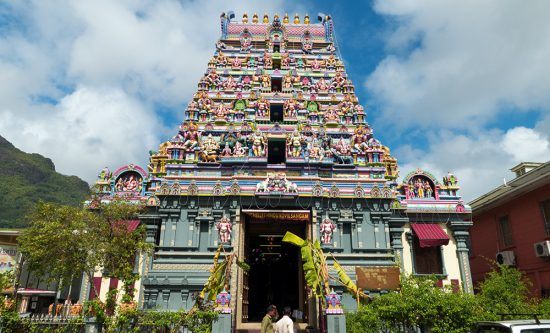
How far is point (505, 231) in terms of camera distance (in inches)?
901

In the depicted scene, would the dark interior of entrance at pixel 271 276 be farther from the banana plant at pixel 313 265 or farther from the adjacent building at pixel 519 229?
the banana plant at pixel 313 265

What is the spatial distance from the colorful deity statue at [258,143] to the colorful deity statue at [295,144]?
1503mm

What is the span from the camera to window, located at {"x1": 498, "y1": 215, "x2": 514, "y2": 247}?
22398mm

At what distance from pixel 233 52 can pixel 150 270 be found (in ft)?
57.8

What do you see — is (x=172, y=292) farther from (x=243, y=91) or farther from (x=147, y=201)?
(x=243, y=91)

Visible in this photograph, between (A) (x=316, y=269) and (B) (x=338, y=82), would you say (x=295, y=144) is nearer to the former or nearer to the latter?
(B) (x=338, y=82)

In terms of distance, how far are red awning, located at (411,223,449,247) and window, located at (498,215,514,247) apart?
14.1 ft

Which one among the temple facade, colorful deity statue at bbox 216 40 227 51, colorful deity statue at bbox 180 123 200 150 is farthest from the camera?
colorful deity statue at bbox 216 40 227 51

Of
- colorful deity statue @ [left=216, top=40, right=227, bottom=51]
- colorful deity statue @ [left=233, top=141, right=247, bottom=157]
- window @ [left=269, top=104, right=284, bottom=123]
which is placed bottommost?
colorful deity statue @ [left=233, top=141, right=247, bottom=157]

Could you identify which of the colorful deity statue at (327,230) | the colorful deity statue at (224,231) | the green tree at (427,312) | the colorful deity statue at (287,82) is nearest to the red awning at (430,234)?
the colorful deity statue at (327,230)

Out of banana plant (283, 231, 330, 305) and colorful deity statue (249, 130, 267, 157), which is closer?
banana plant (283, 231, 330, 305)

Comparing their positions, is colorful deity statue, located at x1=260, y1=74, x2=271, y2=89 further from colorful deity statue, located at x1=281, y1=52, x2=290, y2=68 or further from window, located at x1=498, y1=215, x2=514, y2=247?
window, located at x1=498, y1=215, x2=514, y2=247

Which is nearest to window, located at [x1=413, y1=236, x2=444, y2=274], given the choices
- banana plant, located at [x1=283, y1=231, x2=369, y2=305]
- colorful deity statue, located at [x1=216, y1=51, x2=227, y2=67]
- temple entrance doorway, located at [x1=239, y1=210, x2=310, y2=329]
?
temple entrance doorway, located at [x1=239, y1=210, x2=310, y2=329]

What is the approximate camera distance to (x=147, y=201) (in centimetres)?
2144
